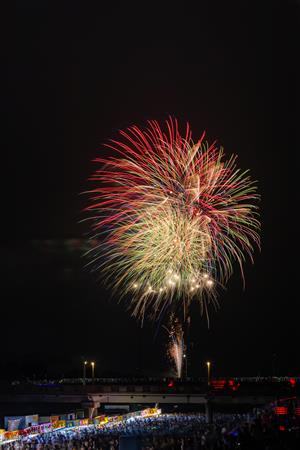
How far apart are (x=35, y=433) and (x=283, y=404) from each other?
827 inches

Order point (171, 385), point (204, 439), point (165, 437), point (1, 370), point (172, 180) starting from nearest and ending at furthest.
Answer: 1. point (204, 439)
2. point (172, 180)
3. point (165, 437)
4. point (171, 385)
5. point (1, 370)

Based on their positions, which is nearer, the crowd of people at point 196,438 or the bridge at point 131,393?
the crowd of people at point 196,438

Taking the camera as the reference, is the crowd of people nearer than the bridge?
Yes

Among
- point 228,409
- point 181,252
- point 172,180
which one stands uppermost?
point 172,180

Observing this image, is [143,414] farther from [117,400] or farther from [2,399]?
[2,399]

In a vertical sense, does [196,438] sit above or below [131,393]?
below

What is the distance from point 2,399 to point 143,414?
24.8 metres

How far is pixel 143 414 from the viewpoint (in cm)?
8644

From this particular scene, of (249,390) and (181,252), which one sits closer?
(181,252)

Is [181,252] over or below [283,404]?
over

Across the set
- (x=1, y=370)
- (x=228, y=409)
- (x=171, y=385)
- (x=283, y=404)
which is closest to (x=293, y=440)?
(x=283, y=404)

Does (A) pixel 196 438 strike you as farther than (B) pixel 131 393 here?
No

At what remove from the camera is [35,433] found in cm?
5816

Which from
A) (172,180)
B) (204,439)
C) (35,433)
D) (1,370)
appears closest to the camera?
(204,439)
